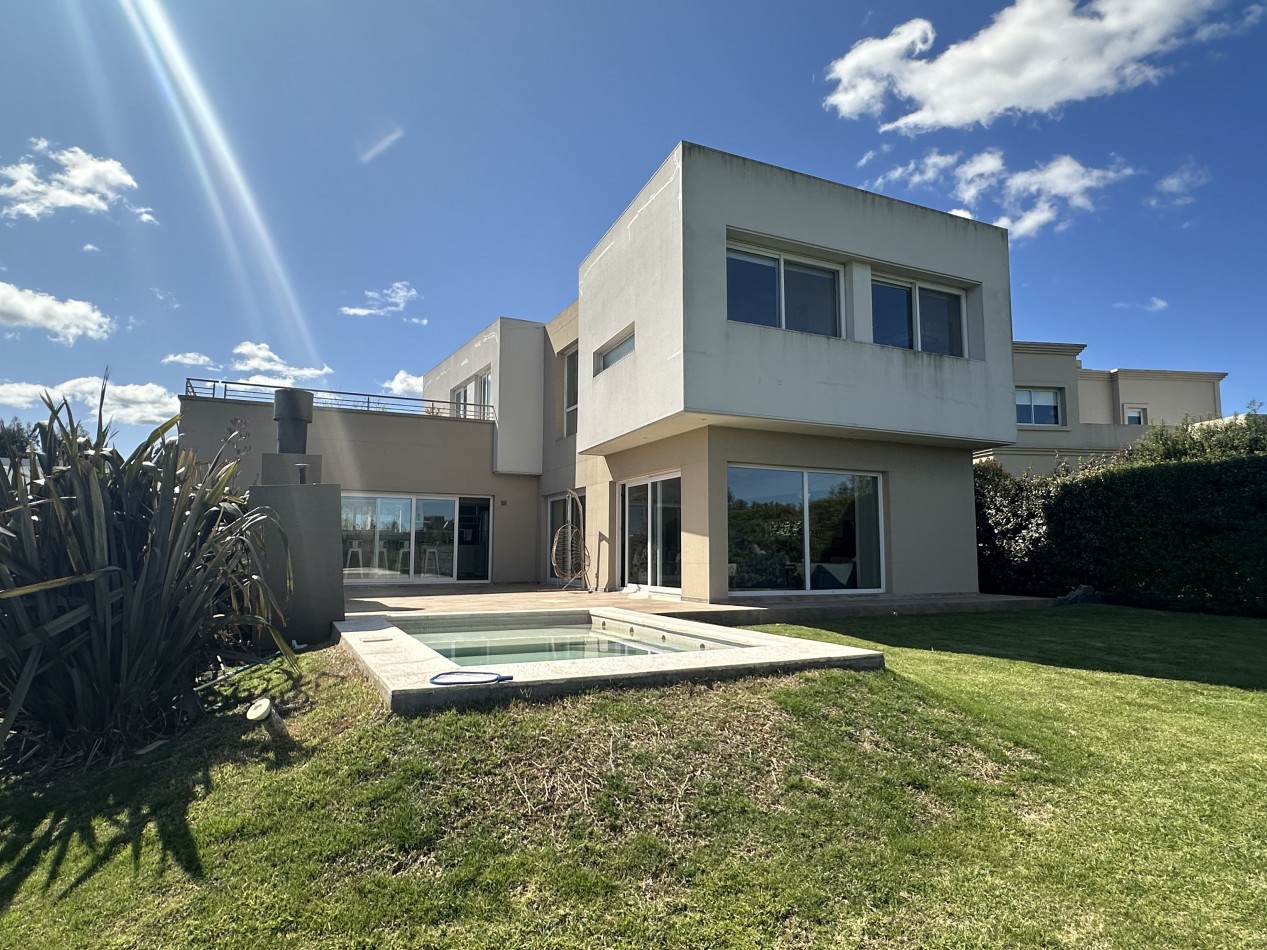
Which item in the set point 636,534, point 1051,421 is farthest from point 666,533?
point 1051,421

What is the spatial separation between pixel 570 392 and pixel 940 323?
8.25 metres

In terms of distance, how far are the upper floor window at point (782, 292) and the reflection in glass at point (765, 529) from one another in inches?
95.3

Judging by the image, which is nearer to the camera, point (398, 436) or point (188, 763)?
point (188, 763)

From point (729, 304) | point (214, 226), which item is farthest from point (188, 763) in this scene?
point (214, 226)

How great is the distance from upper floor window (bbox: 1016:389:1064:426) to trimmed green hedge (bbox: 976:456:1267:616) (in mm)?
10944

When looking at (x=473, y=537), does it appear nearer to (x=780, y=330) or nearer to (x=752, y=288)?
(x=752, y=288)

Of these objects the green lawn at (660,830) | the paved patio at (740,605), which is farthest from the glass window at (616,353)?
the green lawn at (660,830)

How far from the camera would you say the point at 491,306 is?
61.5 ft

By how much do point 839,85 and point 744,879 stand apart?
11933 millimetres

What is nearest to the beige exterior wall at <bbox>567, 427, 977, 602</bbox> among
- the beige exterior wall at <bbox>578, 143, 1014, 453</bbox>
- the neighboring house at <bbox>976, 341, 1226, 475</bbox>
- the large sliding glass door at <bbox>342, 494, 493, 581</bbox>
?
the beige exterior wall at <bbox>578, 143, 1014, 453</bbox>

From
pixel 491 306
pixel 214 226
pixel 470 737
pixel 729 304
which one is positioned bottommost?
pixel 470 737

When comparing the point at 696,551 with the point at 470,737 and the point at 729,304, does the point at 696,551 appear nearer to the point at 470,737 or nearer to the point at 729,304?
the point at 729,304

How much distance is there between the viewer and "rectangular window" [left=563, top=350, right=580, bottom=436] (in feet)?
55.4

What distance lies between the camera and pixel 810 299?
1162cm
